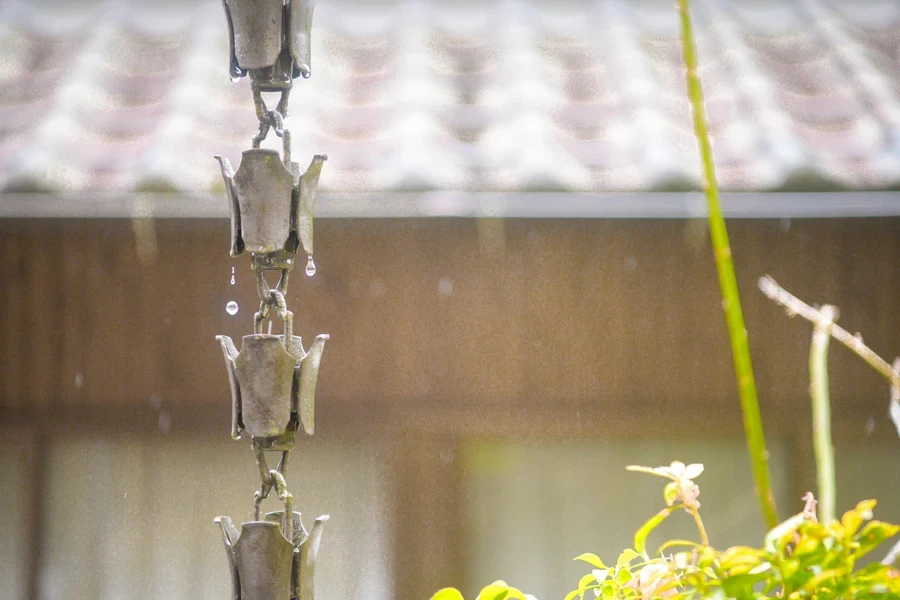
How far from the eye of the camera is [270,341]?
651mm

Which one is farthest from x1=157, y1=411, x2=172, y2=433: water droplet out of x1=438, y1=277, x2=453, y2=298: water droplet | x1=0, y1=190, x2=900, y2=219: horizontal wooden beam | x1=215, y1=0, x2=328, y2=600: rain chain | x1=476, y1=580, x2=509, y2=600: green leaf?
x1=476, y1=580, x2=509, y2=600: green leaf

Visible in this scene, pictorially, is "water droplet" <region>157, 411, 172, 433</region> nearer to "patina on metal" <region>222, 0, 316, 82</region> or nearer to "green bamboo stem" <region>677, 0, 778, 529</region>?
"patina on metal" <region>222, 0, 316, 82</region>

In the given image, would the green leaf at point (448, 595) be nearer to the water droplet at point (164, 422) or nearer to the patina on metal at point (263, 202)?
the patina on metal at point (263, 202)

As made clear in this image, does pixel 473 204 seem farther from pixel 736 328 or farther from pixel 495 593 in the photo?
pixel 736 328

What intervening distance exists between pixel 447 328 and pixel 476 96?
706 mm

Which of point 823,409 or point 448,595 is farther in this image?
point 448,595

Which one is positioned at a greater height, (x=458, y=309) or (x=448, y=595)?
(x=458, y=309)

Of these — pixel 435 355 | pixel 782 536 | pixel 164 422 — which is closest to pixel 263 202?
pixel 782 536

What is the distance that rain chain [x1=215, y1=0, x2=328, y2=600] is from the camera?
0.63 m

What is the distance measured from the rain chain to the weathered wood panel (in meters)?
1.56

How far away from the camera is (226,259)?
228 centimetres

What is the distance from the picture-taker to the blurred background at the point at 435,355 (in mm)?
2186

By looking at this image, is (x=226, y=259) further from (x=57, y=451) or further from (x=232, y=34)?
(x=232, y=34)

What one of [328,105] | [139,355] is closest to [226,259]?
[139,355]
